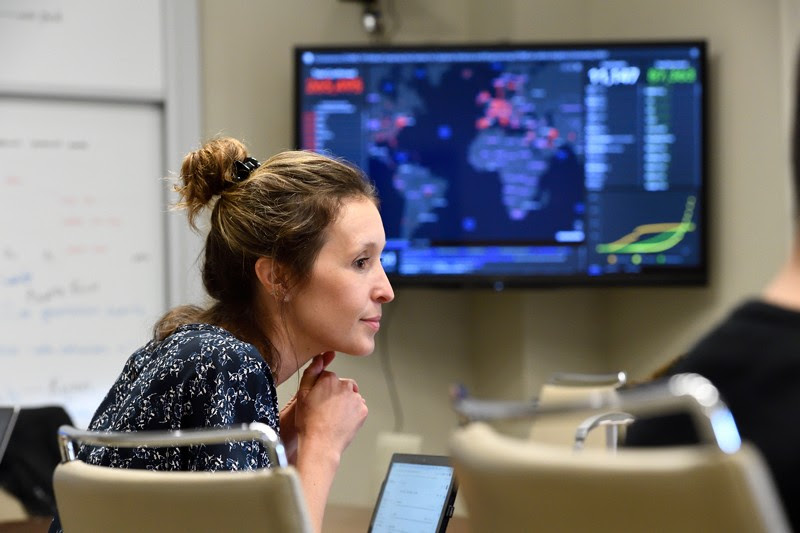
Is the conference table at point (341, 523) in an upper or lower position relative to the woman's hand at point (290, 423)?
lower

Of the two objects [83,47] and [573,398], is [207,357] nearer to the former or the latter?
[573,398]

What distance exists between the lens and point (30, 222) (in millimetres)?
4078

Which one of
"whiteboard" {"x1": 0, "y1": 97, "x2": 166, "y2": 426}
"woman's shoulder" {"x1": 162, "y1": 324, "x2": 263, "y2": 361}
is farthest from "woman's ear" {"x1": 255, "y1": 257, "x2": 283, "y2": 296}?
"whiteboard" {"x1": 0, "y1": 97, "x2": 166, "y2": 426}

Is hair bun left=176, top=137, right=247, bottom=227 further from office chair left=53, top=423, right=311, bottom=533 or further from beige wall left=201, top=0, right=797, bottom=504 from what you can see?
beige wall left=201, top=0, right=797, bottom=504

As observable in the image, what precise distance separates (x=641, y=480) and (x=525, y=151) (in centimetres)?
328

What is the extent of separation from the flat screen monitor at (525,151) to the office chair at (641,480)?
311 cm

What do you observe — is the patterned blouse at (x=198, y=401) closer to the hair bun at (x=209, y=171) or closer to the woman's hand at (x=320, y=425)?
the woman's hand at (x=320, y=425)

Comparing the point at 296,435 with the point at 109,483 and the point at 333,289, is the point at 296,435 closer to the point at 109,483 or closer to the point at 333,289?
the point at 333,289

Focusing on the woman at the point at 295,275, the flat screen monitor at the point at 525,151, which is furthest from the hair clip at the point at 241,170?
the flat screen monitor at the point at 525,151

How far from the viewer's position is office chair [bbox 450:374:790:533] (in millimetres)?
828

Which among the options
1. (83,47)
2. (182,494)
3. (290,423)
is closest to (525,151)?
(83,47)

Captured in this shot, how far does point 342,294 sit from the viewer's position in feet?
6.63

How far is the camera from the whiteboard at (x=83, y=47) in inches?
160

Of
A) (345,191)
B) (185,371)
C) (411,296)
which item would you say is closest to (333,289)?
(345,191)
